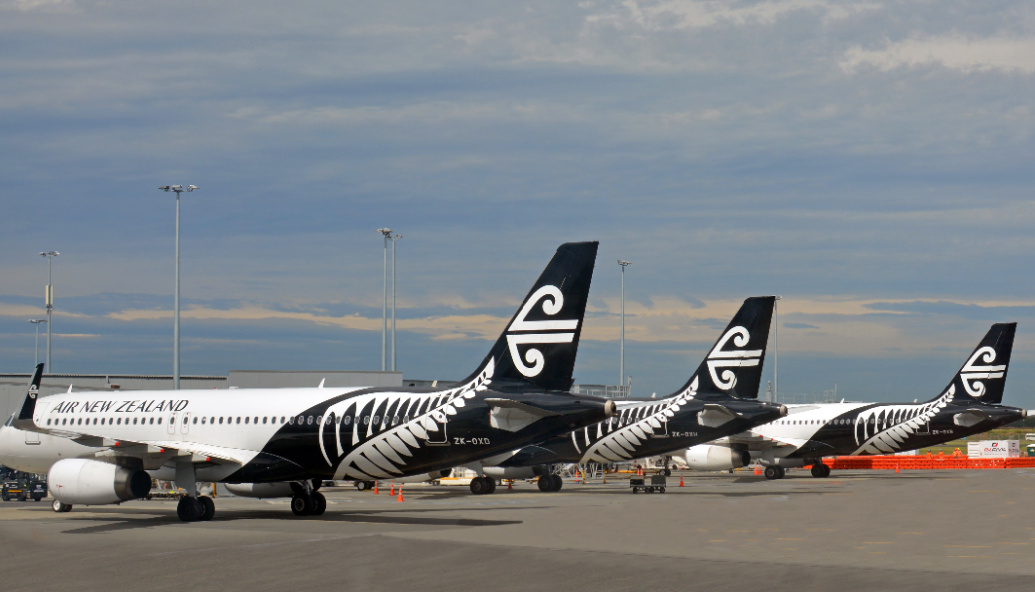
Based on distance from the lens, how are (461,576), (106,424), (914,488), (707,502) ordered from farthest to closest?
(914,488), (707,502), (106,424), (461,576)

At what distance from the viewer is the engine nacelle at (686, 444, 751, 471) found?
58.8 m

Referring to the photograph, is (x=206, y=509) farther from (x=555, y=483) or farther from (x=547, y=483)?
(x=555, y=483)

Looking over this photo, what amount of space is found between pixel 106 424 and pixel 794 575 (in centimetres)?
2519

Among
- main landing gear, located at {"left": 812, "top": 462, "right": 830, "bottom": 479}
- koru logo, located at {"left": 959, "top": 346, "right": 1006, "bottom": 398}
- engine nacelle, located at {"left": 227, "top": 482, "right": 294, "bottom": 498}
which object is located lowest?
main landing gear, located at {"left": 812, "top": 462, "right": 830, "bottom": 479}

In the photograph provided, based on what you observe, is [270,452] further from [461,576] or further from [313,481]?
[461,576]

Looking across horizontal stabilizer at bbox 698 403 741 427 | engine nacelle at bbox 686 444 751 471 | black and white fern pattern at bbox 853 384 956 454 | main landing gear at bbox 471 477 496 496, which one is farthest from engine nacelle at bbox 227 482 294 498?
black and white fern pattern at bbox 853 384 956 454

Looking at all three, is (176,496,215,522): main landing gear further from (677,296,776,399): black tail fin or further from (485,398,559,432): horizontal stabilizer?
(677,296,776,399): black tail fin

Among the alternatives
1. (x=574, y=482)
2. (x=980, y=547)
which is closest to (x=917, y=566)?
(x=980, y=547)

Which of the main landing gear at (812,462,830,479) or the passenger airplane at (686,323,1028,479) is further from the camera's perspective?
the main landing gear at (812,462,830,479)

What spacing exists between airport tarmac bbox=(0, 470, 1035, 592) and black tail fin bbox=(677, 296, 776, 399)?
698 centimetres

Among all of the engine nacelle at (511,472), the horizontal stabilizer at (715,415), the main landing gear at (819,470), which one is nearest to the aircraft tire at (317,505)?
the engine nacelle at (511,472)

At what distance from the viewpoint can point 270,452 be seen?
32.1 m

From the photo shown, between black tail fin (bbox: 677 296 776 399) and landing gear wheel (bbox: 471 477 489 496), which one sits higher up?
black tail fin (bbox: 677 296 776 399)

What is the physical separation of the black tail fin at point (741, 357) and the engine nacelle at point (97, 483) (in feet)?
83.4
